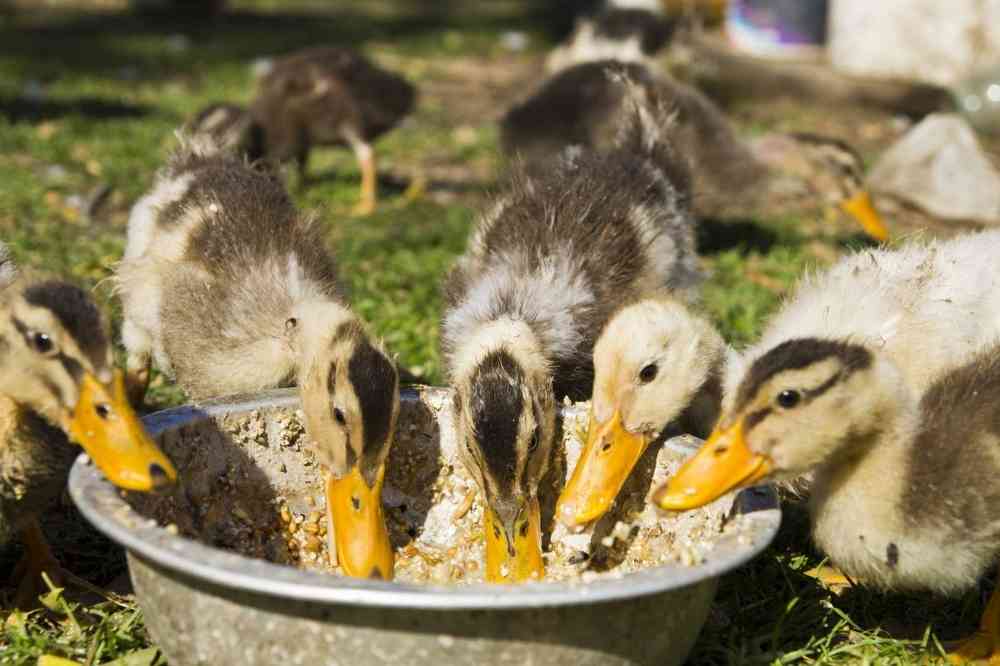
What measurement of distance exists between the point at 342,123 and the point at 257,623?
5.96m

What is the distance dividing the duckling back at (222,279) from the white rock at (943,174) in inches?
200

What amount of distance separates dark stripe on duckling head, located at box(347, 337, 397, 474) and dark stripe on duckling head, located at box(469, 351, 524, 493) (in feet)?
0.78

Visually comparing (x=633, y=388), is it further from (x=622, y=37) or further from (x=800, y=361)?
(x=622, y=37)

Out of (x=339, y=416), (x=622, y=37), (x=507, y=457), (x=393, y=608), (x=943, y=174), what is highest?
(x=393, y=608)

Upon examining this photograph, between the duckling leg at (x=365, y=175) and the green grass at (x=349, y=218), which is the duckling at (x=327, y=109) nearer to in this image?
the duckling leg at (x=365, y=175)

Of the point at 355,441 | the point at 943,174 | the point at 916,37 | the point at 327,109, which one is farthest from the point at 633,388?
the point at 916,37

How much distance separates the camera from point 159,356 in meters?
4.43

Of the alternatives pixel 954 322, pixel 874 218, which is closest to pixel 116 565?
pixel 954 322

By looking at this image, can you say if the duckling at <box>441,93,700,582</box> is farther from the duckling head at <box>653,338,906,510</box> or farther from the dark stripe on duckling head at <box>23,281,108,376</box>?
the dark stripe on duckling head at <box>23,281,108,376</box>

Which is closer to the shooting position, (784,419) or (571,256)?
(784,419)

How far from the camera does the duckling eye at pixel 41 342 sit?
9.76ft

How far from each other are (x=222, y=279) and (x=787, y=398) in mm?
2088

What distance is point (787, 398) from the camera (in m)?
3.04

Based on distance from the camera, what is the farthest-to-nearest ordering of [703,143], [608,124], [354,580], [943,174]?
[943,174] → [703,143] → [608,124] → [354,580]
